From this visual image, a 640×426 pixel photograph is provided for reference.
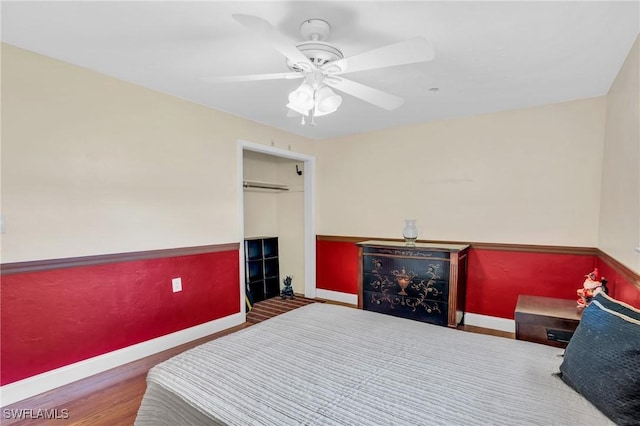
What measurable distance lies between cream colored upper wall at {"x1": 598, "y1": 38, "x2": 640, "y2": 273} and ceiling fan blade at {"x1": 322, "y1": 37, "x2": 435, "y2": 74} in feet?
4.73

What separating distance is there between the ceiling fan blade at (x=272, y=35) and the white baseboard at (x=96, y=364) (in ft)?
8.67

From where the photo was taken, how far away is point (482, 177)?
3.39 metres

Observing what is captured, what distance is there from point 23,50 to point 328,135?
3.11 meters

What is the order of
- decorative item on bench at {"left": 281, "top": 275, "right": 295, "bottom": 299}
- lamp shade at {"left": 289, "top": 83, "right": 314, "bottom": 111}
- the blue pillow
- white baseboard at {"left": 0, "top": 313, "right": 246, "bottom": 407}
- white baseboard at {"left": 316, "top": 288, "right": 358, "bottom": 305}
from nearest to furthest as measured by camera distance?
the blue pillow
lamp shade at {"left": 289, "top": 83, "right": 314, "bottom": 111}
white baseboard at {"left": 0, "top": 313, "right": 246, "bottom": 407}
white baseboard at {"left": 316, "top": 288, "right": 358, "bottom": 305}
decorative item on bench at {"left": 281, "top": 275, "right": 295, "bottom": 299}

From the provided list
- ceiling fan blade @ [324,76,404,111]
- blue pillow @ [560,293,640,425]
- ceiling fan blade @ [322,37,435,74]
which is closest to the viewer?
blue pillow @ [560,293,640,425]

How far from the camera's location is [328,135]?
436cm

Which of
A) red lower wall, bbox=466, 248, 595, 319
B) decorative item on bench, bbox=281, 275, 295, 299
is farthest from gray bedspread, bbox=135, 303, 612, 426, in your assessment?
decorative item on bench, bbox=281, 275, 295, 299

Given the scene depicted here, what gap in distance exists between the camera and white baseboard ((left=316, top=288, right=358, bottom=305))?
4.36m

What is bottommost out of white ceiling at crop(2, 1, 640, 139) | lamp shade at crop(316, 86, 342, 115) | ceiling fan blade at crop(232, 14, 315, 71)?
lamp shade at crop(316, 86, 342, 115)

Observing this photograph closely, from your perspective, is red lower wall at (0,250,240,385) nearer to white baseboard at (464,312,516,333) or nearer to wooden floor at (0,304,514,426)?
wooden floor at (0,304,514,426)

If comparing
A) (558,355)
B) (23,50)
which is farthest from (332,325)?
(23,50)
